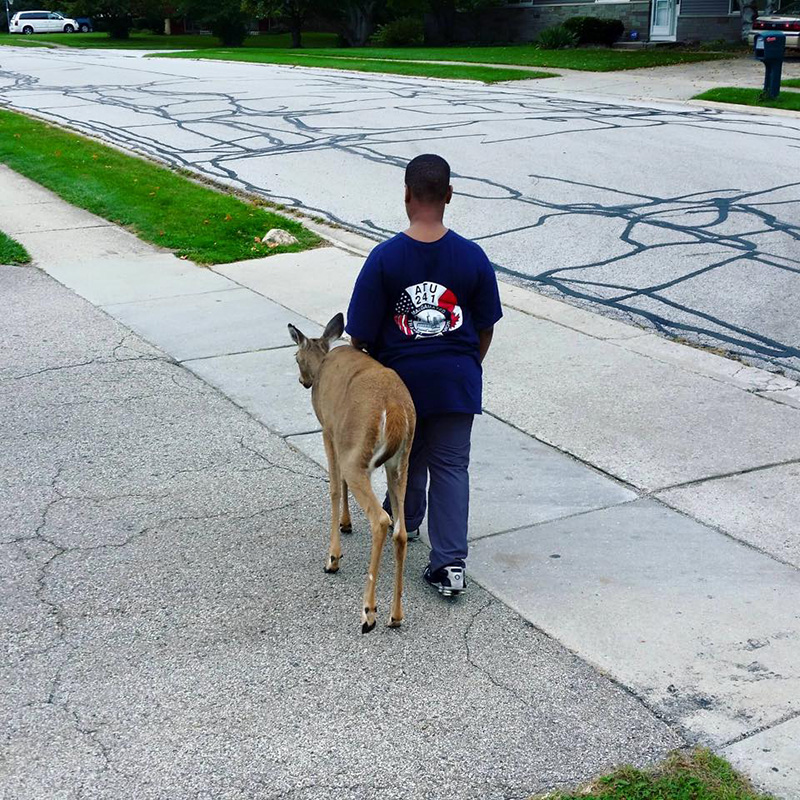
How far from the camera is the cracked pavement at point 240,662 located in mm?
3293

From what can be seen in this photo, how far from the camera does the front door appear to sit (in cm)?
3506

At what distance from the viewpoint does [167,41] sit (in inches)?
2144

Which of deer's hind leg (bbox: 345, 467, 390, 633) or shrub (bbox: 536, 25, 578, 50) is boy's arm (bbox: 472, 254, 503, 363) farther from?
shrub (bbox: 536, 25, 578, 50)

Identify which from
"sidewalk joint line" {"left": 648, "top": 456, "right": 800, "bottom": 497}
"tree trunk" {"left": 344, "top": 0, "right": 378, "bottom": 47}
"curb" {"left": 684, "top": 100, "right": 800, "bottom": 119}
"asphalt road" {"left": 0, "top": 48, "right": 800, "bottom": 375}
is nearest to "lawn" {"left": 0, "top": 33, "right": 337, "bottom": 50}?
"tree trunk" {"left": 344, "top": 0, "right": 378, "bottom": 47}

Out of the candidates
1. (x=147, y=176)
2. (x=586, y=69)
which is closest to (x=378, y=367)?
(x=147, y=176)

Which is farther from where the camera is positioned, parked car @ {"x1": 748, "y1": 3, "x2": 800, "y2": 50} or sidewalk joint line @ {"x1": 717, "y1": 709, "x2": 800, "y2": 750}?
parked car @ {"x1": 748, "y1": 3, "x2": 800, "y2": 50}

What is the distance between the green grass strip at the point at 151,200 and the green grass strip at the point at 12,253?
123 centimetres

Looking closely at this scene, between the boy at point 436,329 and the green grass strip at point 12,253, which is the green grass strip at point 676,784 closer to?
the boy at point 436,329

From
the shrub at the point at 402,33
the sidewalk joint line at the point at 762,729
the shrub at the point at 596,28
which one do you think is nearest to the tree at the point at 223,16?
the shrub at the point at 402,33

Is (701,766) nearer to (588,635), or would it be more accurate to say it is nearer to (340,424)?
(588,635)

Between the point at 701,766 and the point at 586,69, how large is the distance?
26.1 m

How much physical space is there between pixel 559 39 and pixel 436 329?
1310 inches

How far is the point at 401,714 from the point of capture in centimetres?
357

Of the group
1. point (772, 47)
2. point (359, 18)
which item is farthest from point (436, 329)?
point (359, 18)
